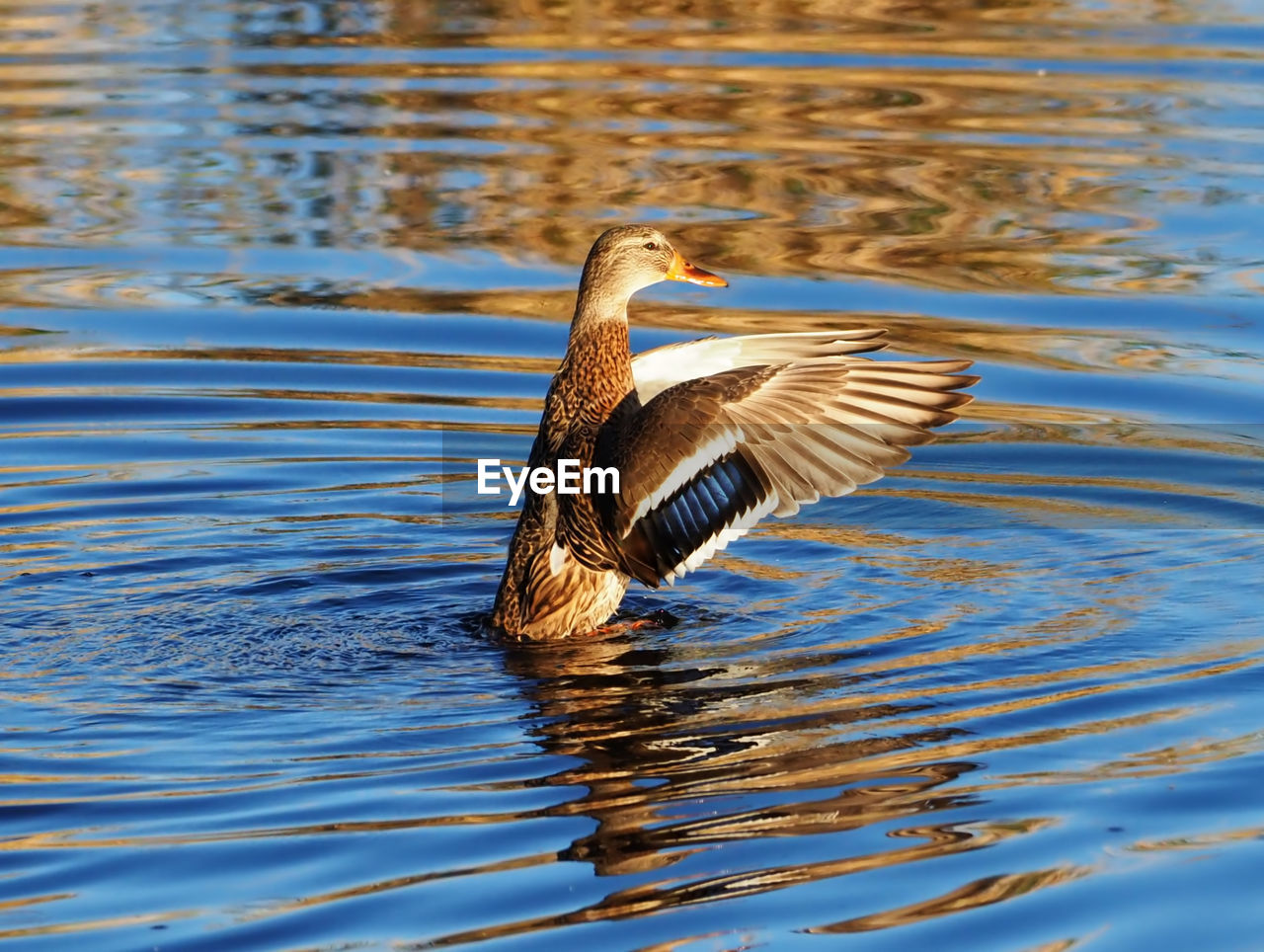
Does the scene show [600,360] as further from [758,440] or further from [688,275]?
[758,440]

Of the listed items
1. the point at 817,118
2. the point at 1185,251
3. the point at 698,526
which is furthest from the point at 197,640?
the point at 817,118

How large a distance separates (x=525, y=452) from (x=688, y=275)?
68.3 inches

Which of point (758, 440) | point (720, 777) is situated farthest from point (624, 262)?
point (720, 777)

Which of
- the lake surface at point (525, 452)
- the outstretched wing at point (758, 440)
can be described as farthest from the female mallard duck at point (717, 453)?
the lake surface at point (525, 452)

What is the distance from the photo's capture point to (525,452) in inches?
352

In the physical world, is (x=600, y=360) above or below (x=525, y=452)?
above

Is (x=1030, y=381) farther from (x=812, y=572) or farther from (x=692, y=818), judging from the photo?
(x=692, y=818)

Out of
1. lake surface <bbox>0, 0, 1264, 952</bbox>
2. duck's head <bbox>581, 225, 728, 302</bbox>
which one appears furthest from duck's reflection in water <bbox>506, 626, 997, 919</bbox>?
duck's head <bbox>581, 225, 728, 302</bbox>

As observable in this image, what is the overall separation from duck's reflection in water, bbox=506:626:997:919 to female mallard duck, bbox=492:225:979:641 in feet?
1.29

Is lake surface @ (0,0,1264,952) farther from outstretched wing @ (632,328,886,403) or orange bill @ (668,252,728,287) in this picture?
orange bill @ (668,252,728,287)

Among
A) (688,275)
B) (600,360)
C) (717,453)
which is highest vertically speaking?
(688,275)

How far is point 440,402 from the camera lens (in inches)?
378

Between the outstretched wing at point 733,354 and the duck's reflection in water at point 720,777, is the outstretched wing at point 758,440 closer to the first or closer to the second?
the outstretched wing at point 733,354

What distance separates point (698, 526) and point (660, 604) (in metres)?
0.85
